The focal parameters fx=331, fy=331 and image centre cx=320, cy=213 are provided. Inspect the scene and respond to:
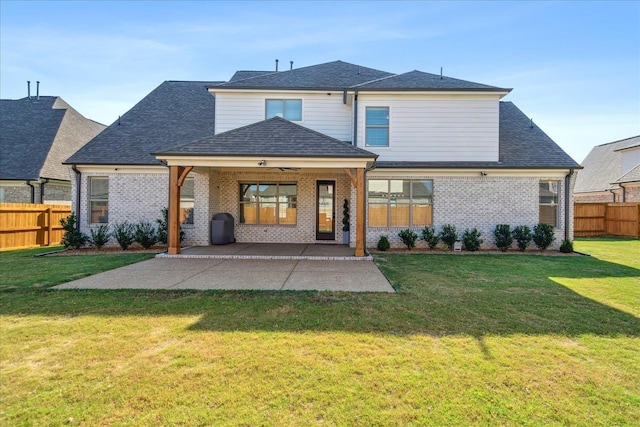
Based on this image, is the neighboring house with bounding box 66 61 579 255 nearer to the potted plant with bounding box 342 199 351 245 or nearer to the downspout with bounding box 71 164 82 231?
the downspout with bounding box 71 164 82 231

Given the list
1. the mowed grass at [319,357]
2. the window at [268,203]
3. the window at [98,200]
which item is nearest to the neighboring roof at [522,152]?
the window at [268,203]

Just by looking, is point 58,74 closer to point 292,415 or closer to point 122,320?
point 122,320

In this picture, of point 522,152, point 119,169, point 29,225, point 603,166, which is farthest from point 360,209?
A: point 603,166

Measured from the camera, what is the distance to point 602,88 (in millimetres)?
14930

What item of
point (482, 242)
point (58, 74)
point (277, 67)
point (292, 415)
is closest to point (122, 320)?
point (292, 415)

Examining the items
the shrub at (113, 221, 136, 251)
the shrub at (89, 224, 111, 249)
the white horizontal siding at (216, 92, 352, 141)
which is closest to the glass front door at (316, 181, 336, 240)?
the white horizontal siding at (216, 92, 352, 141)

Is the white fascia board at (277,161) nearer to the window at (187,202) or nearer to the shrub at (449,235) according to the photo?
the window at (187,202)

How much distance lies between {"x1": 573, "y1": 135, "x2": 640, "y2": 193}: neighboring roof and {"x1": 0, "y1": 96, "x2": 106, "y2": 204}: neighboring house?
3602cm

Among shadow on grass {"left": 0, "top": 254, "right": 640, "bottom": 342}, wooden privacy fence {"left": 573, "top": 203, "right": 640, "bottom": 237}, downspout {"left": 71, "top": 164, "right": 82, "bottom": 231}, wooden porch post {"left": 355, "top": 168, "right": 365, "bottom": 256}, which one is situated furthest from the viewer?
wooden privacy fence {"left": 573, "top": 203, "right": 640, "bottom": 237}

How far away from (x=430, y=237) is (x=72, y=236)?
42.7ft

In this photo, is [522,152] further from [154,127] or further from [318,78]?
[154,127]

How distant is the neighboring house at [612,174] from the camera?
21.8 meters

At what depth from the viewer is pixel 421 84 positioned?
12680mm

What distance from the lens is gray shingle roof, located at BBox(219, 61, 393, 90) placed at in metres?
13.3
